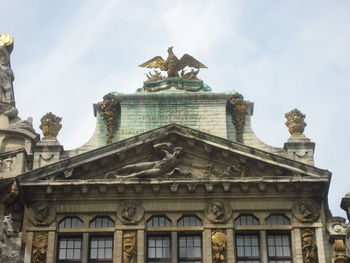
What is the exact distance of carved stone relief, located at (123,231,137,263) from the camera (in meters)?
31.4

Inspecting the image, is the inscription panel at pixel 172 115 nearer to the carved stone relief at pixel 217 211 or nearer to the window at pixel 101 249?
the carved stone relief at pixel 217 211

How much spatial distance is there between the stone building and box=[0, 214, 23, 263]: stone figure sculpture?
0.11ft

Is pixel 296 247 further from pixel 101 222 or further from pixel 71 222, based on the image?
pixel 71 222

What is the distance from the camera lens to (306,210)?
32.3 metres

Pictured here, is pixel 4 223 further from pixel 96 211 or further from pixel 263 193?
pixel 263 193

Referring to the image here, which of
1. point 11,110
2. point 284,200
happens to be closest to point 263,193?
point 284,200

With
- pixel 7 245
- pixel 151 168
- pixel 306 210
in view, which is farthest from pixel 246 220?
pixel 7 245

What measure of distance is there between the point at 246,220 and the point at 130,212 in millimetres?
3960

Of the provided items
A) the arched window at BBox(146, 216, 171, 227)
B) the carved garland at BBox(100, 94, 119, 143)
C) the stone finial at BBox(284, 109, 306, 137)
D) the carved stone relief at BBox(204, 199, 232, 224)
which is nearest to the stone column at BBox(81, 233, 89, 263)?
the arched window at BBox(146, 216, 171, 227)

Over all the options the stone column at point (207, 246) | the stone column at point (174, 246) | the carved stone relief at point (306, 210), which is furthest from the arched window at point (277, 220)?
the stone column at point (174, 246)

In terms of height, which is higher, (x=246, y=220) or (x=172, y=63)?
(x=172, y=63)

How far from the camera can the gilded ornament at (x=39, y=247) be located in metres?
31.5

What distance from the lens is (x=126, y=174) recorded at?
3319cm

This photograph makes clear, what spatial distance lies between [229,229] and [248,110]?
6.17 m
